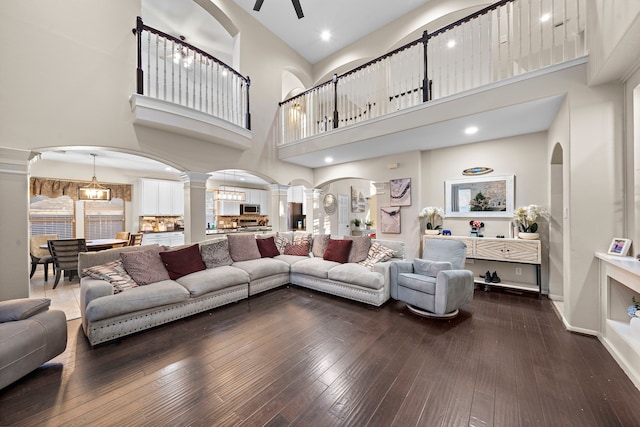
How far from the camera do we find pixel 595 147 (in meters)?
2.52

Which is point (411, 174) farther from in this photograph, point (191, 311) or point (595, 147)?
point (191, 311)

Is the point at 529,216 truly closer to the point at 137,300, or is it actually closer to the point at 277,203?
the point at 277,203

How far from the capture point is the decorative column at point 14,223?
105 inches

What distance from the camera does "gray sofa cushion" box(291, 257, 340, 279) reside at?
12.7 ft

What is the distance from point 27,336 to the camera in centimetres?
186

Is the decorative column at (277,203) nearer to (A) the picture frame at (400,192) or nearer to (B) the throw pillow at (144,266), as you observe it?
(A) the picture frame at (400,192)

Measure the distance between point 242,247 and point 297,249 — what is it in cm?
109

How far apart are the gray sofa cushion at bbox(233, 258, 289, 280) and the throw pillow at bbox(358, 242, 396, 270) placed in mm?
1384

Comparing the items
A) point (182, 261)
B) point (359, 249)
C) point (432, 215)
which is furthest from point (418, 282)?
point (182, 261)

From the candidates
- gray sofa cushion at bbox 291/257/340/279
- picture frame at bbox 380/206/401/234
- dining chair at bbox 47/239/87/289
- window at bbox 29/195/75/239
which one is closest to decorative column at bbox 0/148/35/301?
dining chair at bbox 47/239/87/289

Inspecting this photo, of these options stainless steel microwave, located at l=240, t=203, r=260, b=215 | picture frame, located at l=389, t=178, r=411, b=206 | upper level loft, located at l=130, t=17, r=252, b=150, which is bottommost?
stainless steel microwave, located at l=240, t=203, r=260, b=215

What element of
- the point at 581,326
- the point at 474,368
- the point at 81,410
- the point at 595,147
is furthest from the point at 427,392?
the point at 595,147

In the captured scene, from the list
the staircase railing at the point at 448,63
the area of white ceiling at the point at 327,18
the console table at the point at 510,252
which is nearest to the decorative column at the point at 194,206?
the staircase railing at the point at 448,63

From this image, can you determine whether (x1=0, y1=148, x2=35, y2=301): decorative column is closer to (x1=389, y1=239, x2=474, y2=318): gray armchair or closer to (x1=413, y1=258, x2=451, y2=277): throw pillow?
(x1=389, y1=239, x2=474, y2=318): gray armchair
